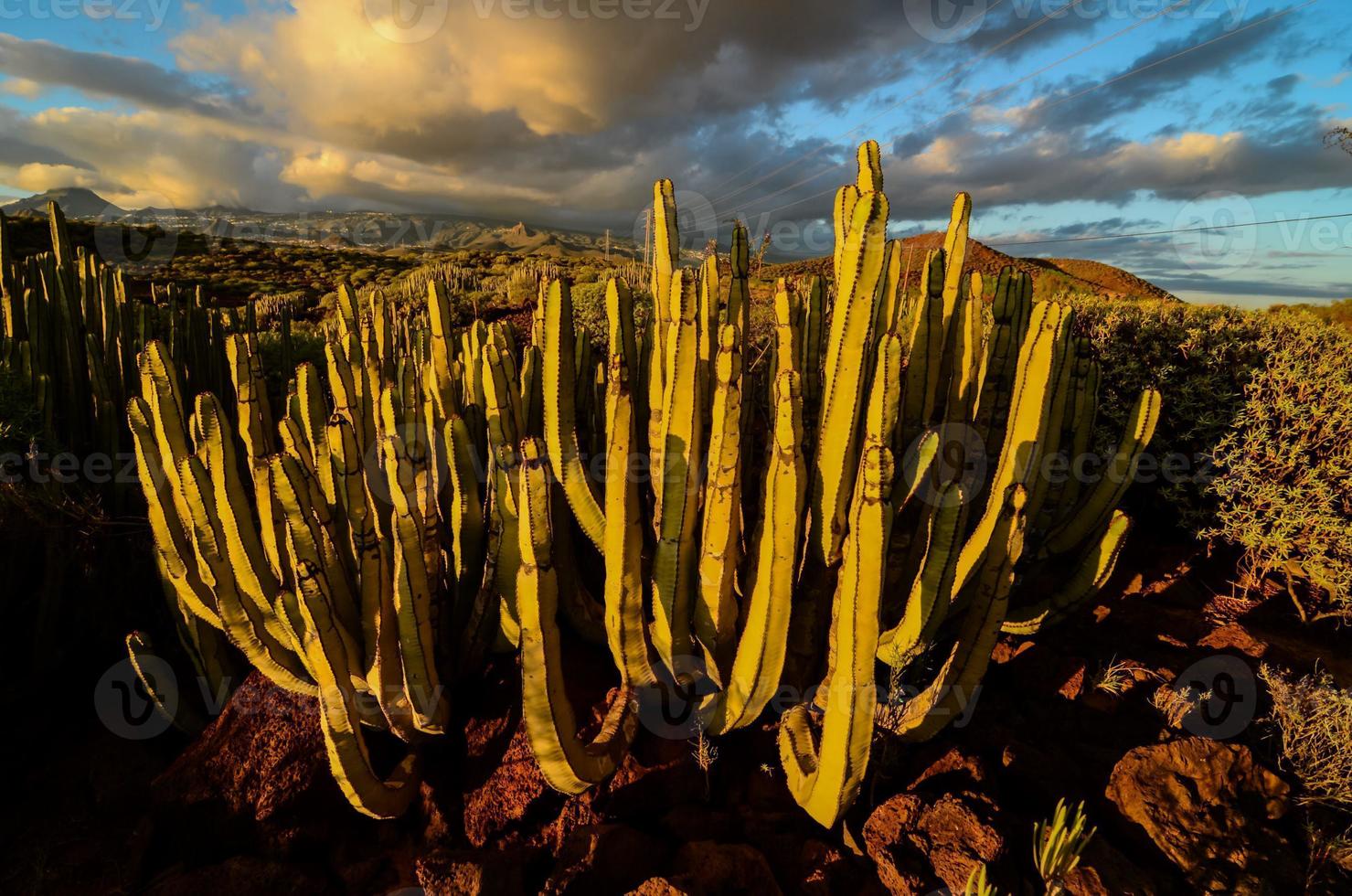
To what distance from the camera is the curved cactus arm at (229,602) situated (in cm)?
230

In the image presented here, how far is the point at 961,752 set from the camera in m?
2.27

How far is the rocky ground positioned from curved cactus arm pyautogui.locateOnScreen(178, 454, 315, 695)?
195 mm

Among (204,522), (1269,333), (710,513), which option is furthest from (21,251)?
(1269,333)

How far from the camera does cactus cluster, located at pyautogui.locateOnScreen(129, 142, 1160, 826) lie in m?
1.99

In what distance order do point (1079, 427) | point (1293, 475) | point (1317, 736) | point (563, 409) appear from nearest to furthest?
point (563, 409)
point (1317, 736)
point (1079, 427)
point (1293, 475)

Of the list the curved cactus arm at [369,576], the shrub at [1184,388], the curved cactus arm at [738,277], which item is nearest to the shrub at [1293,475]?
the shrub at [1184,388]

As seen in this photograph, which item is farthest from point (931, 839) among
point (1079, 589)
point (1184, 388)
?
point (1184, 388)

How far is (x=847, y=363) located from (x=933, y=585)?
2.76ft

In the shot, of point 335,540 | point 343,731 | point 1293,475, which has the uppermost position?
point 335,540

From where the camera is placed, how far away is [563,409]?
2320 millimetres

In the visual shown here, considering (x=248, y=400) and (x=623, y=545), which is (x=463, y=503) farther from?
(x=248, y=400)

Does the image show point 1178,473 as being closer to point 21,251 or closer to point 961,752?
point 961,752

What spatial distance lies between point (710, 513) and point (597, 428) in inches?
40.1

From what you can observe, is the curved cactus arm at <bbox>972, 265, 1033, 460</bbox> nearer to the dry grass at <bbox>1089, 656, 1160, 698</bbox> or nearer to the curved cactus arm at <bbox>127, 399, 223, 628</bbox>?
the dry grass at <bbox>1089, 656, 1160, 698</bbox>
